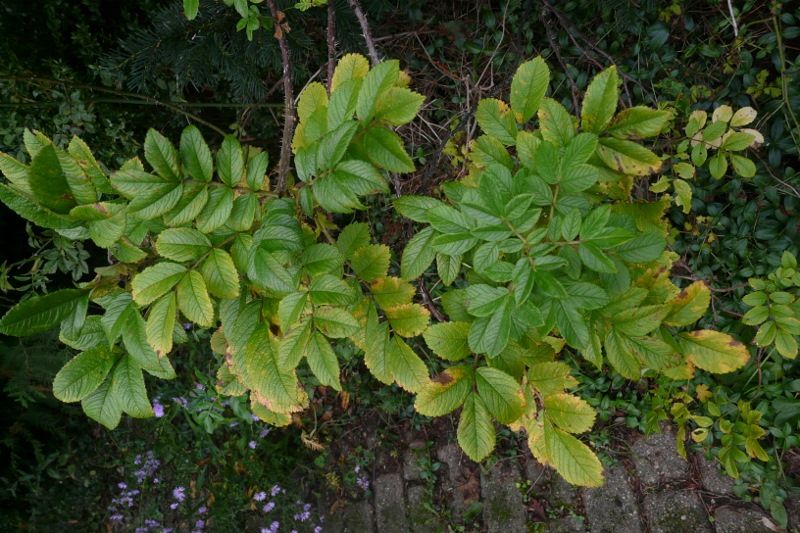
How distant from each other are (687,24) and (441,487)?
2.32m

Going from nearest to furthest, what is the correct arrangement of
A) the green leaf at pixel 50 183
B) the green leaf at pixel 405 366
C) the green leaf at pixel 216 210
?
the green leaf at pixel 50 183 < the green leaf at pixel 216 210 < the green leaf at pixel 405 366

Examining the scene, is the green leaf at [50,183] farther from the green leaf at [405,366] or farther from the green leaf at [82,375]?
the green leaf at [405,366]

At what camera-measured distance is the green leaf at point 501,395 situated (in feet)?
3.59

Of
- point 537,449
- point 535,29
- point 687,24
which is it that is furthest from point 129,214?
point 687,24

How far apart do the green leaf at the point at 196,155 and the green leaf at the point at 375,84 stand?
0.34 metres

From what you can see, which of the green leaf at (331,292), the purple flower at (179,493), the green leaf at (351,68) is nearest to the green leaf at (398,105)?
the green leaf at (351,68)

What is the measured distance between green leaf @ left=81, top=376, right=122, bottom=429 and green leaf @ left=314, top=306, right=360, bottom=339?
1.50ft

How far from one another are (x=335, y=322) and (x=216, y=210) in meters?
0.33

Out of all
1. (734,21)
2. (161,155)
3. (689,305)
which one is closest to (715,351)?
(689,305)

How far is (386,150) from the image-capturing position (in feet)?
3.62

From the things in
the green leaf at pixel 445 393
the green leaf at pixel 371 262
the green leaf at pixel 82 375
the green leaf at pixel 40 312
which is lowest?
the green leaf at pixel 445 393

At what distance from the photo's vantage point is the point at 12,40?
82.0 inches

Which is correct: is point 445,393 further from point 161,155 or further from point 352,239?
point 161,155

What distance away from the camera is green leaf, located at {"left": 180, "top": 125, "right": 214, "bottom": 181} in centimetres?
112
